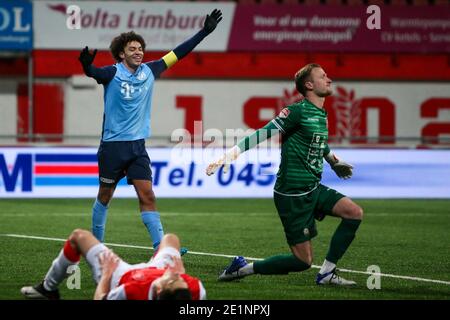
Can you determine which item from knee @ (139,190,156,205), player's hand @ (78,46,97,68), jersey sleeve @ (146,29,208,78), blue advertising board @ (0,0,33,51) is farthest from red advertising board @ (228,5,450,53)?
player's hand @ (78,46,97,68)

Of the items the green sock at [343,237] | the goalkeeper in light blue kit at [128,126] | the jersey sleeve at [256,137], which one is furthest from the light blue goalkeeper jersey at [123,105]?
the green sock at [343,237]

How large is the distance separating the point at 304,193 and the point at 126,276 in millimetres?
2280

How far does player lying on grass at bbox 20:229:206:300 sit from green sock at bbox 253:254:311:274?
1636mm

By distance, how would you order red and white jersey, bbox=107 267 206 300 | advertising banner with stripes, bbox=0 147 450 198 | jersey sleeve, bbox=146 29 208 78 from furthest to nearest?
advertising banner with stripes, bbox=0 147 450 198
jersey sleeve, bbox=146 29 208 78
red and white jersey, bbox=107 267 206 300

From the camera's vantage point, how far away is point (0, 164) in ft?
60.0

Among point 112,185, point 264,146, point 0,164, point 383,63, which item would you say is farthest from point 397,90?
point 112,185

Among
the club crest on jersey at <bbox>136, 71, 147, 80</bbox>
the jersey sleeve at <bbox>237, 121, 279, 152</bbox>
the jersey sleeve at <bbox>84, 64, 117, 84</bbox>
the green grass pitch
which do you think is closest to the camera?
the jersey sleeve at <bbox>237, 121, 279, 152</bbox>

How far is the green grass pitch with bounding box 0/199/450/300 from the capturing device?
Result: 823 centimetres

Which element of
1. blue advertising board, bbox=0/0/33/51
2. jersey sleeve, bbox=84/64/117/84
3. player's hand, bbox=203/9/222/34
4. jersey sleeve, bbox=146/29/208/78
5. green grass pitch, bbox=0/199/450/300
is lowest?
green grass pitch, bbox=0/199/450/300

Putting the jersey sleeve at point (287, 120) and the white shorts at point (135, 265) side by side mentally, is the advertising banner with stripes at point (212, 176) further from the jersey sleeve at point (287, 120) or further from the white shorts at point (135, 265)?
the white shorts at point (135, 265)

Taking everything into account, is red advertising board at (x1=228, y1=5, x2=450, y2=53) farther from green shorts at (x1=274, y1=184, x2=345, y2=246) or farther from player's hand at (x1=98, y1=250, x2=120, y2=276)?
player's hand at (x1=98, y1=250, x2=120, y2=276)

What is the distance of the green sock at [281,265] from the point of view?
27.0ft
